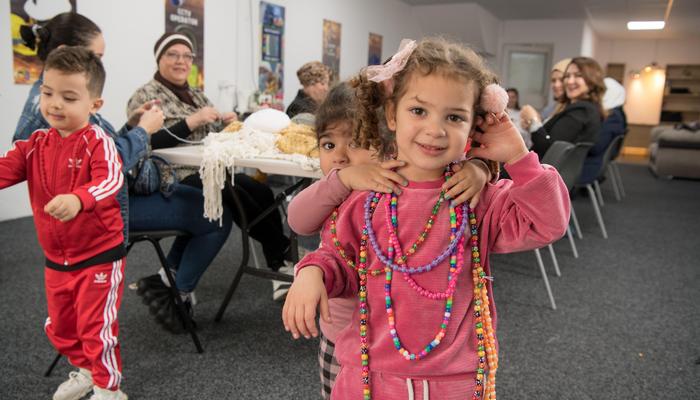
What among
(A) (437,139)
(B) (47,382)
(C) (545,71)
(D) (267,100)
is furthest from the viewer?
(C) (545,71)

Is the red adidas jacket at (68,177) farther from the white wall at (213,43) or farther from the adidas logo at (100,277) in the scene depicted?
the white wall at (213,43)

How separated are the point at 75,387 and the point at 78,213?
544mm

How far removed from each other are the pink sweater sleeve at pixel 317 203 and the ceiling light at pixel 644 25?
37.0 ft

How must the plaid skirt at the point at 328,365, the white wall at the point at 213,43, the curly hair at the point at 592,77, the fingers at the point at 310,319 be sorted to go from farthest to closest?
the white wall at the point at 213,43
the curly hair at the point at 592,77
the plaid skirt at the point at 328,365
the fingers at the point at 310,319

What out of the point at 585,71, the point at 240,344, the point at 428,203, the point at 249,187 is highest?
the point at 585,71

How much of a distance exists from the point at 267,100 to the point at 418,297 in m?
4.57

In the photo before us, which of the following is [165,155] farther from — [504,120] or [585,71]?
[585,71]

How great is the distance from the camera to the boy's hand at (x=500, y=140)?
0.77 metres

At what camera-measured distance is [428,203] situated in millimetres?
813

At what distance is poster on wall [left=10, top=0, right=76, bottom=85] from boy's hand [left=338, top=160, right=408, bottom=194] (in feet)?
11.4

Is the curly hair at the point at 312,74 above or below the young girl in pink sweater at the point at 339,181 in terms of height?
above

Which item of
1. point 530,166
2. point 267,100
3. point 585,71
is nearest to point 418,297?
point 530,166

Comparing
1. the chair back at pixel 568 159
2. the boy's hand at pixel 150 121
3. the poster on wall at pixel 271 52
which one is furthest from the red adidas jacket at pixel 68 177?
the poster on wall at pixel 271 52

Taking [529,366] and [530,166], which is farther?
[529,366]
